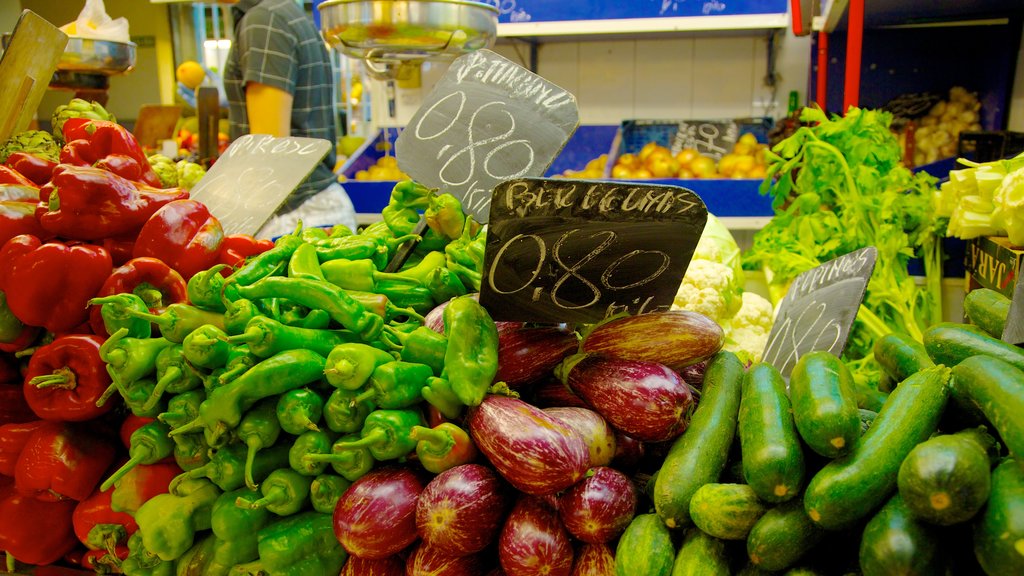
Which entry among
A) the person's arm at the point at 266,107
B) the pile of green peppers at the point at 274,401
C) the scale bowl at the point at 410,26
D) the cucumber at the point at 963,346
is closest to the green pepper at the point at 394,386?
the pile of green peppers at the point at 274,401

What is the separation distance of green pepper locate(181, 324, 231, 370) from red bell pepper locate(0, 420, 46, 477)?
0.48 metres

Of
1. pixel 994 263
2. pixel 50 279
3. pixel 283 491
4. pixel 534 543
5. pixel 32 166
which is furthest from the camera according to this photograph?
pixel 994 263

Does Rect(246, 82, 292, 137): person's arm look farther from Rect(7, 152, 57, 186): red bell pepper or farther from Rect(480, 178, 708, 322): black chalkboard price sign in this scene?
Rect(480, 178, 708, 322): black chalkboard price sign

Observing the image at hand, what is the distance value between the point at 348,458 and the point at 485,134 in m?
0.80

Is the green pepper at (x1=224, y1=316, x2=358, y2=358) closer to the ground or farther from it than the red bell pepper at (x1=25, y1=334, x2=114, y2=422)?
farther from it

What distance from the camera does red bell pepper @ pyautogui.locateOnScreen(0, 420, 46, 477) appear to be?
1358 mm

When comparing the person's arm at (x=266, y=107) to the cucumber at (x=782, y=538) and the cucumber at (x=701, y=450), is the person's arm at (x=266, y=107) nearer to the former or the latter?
the cucumber at (x=701, y=450)

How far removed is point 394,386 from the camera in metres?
1.09

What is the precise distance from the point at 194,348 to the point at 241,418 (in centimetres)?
13

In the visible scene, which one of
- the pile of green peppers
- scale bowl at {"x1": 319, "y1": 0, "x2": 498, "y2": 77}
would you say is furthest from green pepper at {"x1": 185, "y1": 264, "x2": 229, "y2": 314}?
scale bowl at {"x1": 319, "y1": 0, "x2": 498, "y2": 77}

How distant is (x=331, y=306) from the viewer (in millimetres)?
1202

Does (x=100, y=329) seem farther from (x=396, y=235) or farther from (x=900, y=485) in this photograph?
(x=900, y=485)

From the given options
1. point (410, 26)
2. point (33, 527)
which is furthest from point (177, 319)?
point (410, 26)

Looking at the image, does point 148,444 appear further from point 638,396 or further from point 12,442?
point 638,396
